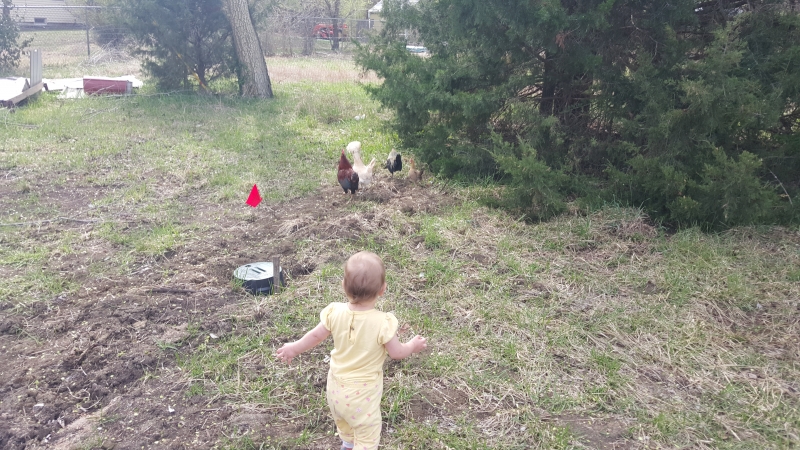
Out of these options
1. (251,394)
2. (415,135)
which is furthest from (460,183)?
(251,394)

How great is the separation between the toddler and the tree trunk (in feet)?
37.3

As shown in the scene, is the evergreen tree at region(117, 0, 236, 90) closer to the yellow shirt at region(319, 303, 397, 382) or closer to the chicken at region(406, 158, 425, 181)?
the chicken at region(406, 158, 425, 181)

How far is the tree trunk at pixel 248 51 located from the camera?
12.5 metres

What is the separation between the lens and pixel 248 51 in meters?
12.7

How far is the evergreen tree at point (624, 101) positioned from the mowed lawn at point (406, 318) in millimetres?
363

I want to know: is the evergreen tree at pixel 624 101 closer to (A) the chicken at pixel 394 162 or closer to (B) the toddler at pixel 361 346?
(A) the chicken at pixel 394 162

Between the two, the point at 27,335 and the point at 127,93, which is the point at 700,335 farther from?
the point at 127,93

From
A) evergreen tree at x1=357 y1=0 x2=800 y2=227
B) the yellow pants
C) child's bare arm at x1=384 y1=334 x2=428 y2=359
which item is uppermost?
evergreen tree at x1=357 y1=0 x2=800 y2=227

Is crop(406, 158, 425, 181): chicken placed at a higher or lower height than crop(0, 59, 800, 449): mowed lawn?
higher

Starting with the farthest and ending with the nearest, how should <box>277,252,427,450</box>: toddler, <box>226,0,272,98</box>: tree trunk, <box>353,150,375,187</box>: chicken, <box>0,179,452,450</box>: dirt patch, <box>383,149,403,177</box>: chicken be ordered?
<box>226,0,272,98</box>: tree trunk, <box>383,149,403,177</box>: chicken, <box>353,150,375,187</box>: chicken, <box>0,179,452,450</box>: dirt patch, <box>277,252,427,450</box>: toddler

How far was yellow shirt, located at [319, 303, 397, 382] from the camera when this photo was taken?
93.2 inches

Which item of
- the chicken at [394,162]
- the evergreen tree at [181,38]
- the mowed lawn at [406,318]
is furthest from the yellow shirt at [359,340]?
the evergreen tree at [181,38]

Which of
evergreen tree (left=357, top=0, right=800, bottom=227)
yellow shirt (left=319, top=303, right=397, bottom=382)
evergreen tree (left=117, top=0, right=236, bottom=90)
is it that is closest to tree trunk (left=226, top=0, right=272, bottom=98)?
evergreen tree (left=117, top=0, right=236, bottom=90)

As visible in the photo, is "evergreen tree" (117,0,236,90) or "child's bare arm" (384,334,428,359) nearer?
"child's bare arm" (384,334,428,359)
